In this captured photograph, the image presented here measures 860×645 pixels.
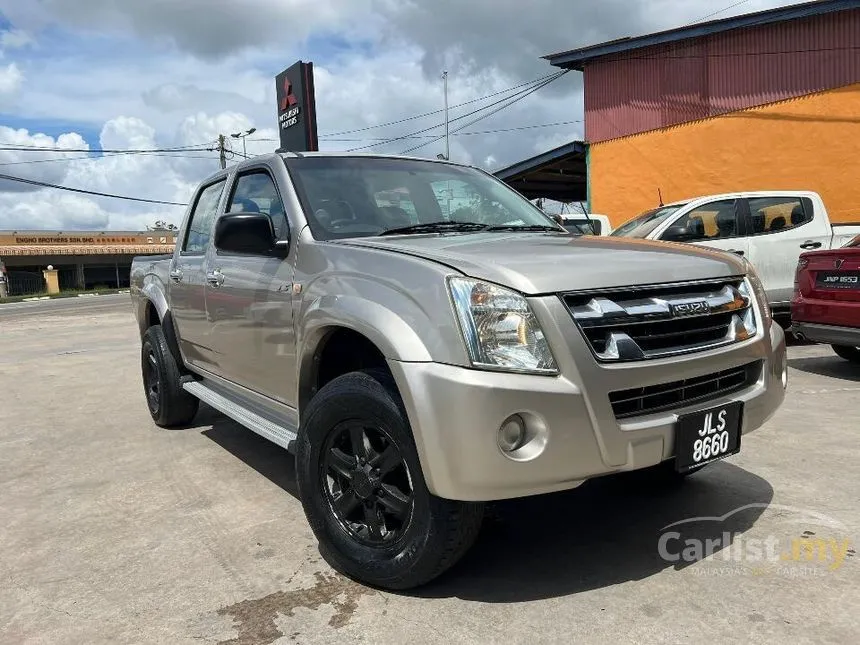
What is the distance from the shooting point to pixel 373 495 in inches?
107

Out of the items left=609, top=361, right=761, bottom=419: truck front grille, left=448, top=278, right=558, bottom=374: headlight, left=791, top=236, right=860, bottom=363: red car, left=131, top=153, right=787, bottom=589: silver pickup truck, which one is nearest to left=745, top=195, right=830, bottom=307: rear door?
left=791, top=236, right=860, bottom=363: red car

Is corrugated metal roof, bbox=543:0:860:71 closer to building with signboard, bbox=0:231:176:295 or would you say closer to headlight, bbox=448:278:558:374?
headlight, bbox=448:278:558:374

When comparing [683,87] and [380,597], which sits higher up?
[683,87]

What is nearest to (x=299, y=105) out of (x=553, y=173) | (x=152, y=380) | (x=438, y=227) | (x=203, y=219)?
(x=553, y=173)

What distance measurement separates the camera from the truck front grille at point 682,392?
249cm

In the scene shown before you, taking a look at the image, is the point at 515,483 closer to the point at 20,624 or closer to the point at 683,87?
the point at 20,624

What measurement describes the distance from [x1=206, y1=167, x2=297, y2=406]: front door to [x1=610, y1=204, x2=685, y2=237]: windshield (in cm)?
559

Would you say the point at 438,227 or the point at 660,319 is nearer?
the point at 660,319

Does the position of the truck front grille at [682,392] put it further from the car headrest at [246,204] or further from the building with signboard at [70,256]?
the building with signboard at [70,256]

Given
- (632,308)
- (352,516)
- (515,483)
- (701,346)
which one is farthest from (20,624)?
(701,346)

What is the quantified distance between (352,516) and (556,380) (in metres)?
1.04

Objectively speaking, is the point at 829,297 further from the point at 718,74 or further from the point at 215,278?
the point at 718,74

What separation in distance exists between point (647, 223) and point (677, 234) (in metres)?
1.40

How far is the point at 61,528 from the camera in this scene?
3.54 metres
